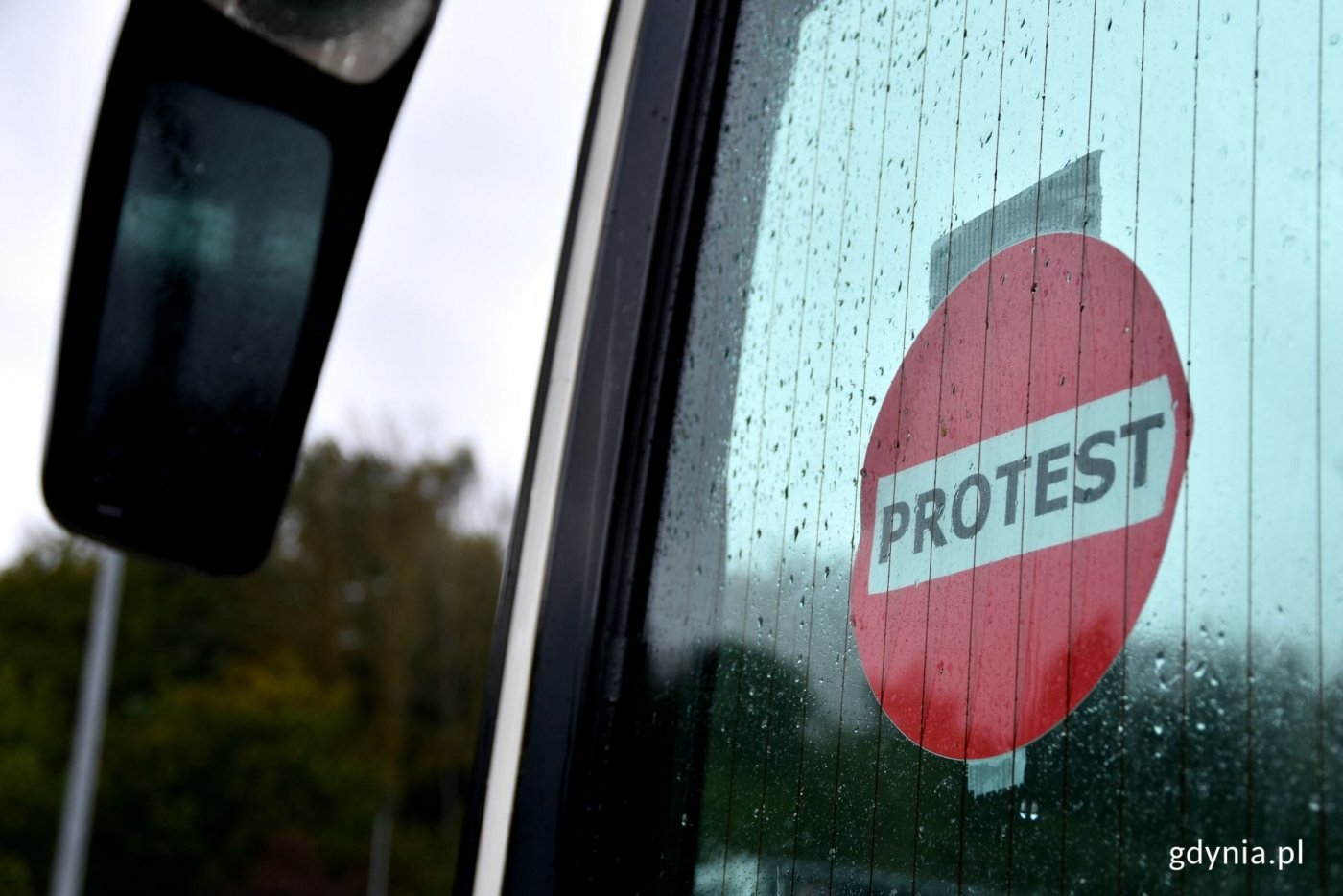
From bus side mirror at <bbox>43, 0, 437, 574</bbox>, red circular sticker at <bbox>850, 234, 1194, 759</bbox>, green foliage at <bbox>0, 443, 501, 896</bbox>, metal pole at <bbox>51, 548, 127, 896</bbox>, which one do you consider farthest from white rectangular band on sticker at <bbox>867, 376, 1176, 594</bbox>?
green foliage at <bbox>0, 443, 501, 896</bbox>

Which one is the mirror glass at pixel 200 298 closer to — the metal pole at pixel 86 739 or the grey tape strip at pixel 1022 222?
the grey tape strip at pixel 1022 222

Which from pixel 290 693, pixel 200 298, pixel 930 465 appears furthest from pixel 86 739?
pixel 930 465

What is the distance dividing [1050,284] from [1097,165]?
6cm

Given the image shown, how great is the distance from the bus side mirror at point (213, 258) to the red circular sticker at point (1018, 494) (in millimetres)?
569

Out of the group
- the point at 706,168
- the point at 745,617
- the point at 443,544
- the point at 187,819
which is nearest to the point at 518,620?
the point at 745,617

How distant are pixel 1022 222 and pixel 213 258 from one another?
0.69 metres

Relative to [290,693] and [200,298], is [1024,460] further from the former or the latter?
[290,693]

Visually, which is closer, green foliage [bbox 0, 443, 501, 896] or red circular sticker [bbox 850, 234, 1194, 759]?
red circular sticker [bbox 850, 234, 1194, 759]

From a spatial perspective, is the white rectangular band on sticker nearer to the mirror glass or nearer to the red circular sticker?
the red circular sticker

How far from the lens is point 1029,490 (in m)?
0.67

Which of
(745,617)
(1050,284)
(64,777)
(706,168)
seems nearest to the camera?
(1050,284)

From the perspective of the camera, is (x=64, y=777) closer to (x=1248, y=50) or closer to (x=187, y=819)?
(x=187, y=819)

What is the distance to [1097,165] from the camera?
67 centimetres

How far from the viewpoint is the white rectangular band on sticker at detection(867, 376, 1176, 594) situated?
1.98 feet
